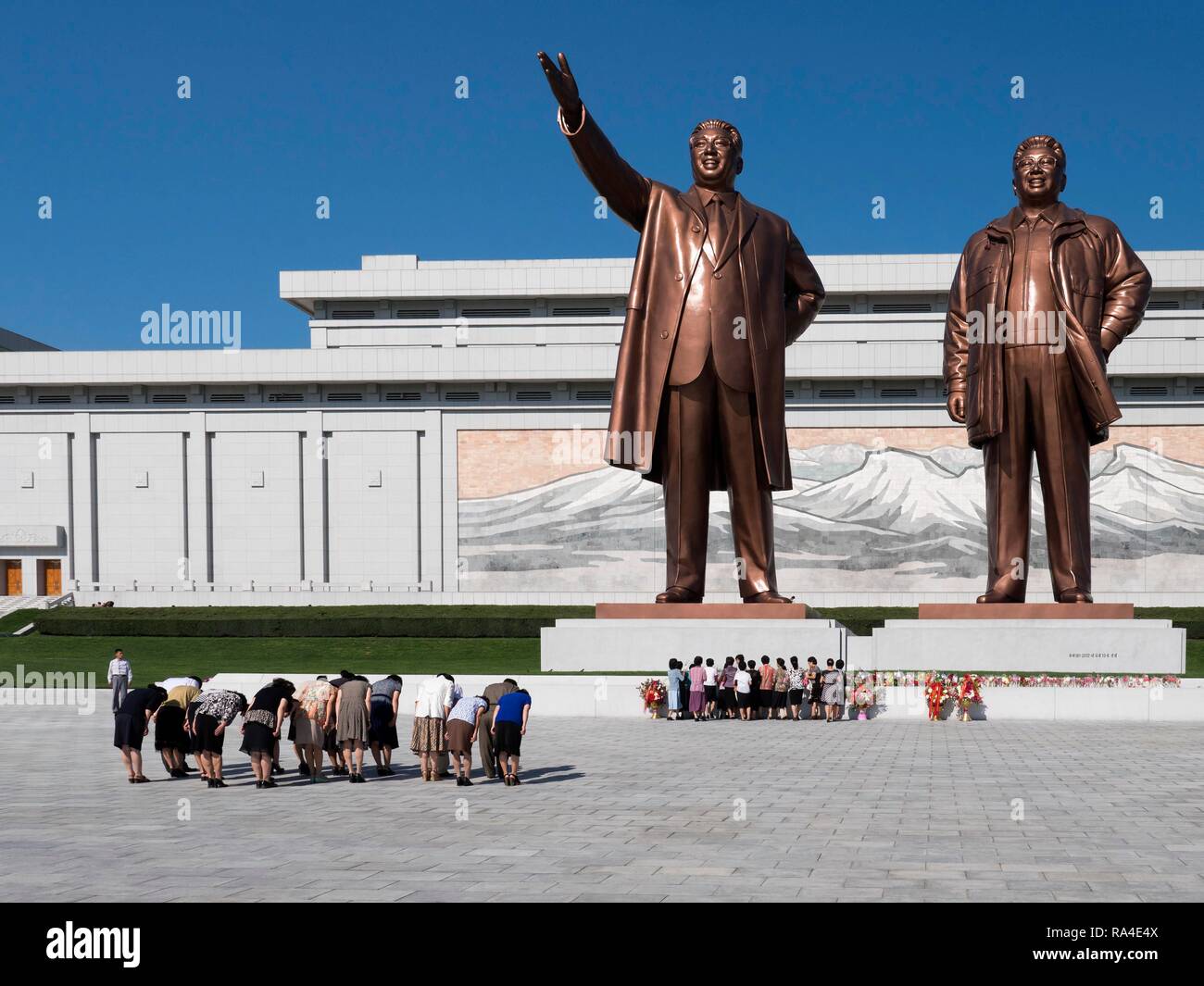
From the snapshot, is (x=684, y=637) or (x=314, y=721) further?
(x=684, y=637)

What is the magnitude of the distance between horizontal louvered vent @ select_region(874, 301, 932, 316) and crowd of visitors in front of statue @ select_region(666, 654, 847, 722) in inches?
1086

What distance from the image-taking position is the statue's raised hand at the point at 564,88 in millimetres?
14485

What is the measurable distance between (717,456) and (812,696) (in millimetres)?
3322

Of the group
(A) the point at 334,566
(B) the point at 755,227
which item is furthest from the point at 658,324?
(A) the point at 334,566

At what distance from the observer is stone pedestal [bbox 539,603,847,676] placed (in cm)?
1772

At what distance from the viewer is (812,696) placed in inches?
671

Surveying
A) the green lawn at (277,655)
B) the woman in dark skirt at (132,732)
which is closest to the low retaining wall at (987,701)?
the green lawn at (277,655)

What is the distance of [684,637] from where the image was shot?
707 inches

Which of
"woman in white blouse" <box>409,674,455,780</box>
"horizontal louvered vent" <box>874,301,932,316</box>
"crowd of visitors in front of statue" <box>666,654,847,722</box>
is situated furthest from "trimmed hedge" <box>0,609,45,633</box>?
"horizontal louvered vent" <box>874,301,932,316</box>

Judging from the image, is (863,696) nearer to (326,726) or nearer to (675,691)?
(675,691)

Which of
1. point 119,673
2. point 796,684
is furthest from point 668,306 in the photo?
point 119,673

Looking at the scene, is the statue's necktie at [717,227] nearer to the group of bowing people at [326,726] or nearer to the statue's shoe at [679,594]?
the statue's shoe at [679,594]

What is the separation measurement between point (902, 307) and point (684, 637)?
2770cm

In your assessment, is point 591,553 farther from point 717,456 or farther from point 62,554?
point 717,456
